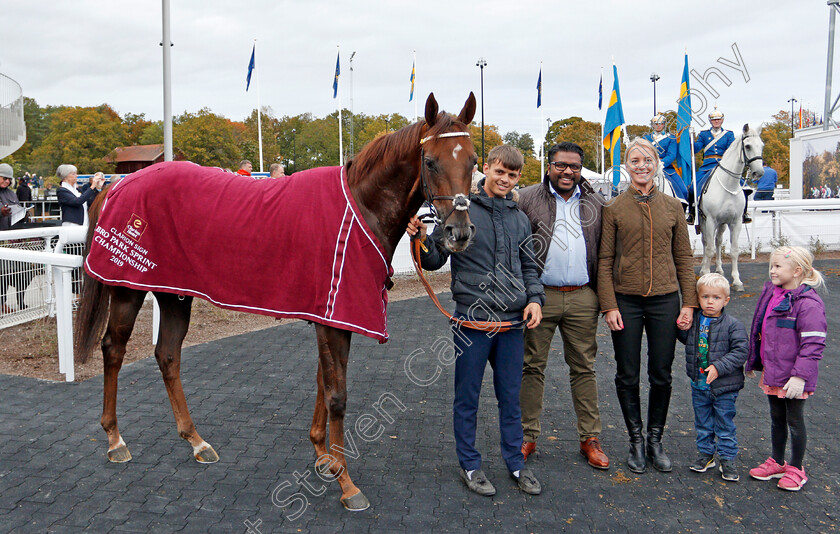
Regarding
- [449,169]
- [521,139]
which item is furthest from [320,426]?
[521,139]

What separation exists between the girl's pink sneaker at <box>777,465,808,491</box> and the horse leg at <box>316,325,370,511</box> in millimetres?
2474

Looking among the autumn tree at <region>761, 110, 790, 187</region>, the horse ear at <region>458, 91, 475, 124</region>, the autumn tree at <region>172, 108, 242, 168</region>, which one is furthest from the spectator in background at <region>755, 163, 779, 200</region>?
the autumn tree at <region>172, 108, 242, 168</region>

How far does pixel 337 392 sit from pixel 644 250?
2.11 m

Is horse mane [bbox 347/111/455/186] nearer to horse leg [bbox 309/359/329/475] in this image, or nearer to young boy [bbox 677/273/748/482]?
horse leg [bbox 309/359/329/475]

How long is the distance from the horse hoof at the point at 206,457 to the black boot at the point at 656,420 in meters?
2.89

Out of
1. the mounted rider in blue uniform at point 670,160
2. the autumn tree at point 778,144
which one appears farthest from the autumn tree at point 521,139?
the mounted rider in blue uniform at point 670,160

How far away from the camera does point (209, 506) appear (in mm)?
3365

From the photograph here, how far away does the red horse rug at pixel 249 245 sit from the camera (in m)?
3.40

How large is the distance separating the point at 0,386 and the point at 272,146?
47.8 meters

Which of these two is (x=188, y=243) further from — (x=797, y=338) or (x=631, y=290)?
(x=797, y=338)

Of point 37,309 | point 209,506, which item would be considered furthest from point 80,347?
point 37,309

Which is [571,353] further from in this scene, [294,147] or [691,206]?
[294,147]

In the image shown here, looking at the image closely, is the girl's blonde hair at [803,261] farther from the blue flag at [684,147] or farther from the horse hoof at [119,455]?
the blue flag at [684,147]

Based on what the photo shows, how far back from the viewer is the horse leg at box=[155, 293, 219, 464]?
13.2ft
